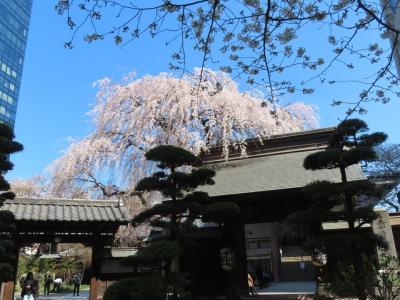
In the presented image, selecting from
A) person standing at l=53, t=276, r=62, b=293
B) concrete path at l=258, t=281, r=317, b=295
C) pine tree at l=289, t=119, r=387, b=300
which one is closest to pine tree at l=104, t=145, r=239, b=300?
pine tree at l=289, t=119, r=387, b=300

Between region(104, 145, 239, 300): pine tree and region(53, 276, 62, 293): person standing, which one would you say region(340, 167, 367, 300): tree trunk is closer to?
region(104, 145, 239, 300): pine tree

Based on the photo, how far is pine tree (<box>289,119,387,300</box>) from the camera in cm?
629

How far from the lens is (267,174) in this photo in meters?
9.96

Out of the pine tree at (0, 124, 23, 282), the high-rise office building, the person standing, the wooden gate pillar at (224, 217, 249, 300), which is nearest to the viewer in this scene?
the pine tree at (0, 124, 23, 282)

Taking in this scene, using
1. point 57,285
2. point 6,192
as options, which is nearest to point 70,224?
point 6,192

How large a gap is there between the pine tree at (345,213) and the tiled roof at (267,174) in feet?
5.31

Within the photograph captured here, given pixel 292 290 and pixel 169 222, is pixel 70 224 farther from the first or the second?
pixel 292 290

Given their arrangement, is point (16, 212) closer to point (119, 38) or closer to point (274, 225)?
point (119, 38)

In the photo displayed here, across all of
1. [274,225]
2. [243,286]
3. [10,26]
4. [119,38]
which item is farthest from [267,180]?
[10,26]

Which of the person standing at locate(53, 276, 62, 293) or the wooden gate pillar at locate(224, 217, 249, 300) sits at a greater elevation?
the wooden gate pillar at locate(224, 217, 249, 300)

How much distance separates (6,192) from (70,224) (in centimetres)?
225

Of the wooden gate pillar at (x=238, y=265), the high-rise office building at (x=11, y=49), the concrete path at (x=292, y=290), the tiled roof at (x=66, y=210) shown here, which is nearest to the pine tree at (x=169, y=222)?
the tiled roof at (x=66, y=210)

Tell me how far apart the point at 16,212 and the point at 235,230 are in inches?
199

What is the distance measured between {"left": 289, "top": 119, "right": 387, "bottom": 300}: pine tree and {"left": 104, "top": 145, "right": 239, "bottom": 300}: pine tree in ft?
Result: 4.74
